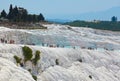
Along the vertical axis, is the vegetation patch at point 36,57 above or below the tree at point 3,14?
above

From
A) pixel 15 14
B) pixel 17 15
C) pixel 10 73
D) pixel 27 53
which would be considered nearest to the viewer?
pixel 10 73

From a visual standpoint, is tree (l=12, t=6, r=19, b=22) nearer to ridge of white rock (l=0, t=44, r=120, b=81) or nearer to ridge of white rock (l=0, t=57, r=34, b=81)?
ridge of white rock (l=0, t=44, r=120, b=81)

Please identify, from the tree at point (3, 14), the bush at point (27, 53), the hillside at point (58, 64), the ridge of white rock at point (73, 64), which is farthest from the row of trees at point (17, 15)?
the bush at point (27, 53)

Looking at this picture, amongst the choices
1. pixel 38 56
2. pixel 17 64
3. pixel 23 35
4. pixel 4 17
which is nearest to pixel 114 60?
pixel 23 35

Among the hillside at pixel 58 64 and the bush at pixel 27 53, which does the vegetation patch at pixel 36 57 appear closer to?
the hillside at pixel 58 64

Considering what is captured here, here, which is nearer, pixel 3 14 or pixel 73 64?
pixel 73 64

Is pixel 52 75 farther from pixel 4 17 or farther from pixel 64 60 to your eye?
pixel 4 17

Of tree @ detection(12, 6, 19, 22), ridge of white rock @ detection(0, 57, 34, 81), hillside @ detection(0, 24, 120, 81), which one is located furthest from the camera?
tree @ detection(12, 6, 19, 22)

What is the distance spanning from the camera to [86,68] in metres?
60.7

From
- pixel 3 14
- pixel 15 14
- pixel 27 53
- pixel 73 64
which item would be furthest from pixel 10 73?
pixel 3 14

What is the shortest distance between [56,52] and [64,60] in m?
1.72

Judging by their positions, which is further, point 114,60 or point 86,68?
point 114,60

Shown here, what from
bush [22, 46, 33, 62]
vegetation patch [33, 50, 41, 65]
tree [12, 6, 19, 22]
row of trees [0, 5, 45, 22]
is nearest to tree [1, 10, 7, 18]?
row of trees [0, 5, 45, 22]

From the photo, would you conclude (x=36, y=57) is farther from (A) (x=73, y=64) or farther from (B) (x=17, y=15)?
(B) (x=17, y=15)
